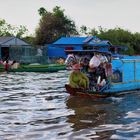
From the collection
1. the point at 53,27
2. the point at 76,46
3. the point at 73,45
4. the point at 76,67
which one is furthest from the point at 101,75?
the point at 53,27

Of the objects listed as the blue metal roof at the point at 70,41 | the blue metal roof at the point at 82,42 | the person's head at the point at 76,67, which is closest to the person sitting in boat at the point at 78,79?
the person's head at the point at 76,67

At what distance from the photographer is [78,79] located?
14.7 metres

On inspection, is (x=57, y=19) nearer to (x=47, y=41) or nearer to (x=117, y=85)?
(x=47, y=41)

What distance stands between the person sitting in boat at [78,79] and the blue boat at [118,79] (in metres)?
0.17

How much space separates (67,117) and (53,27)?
148 ft

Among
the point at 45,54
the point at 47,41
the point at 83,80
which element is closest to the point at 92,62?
the point at 83,80

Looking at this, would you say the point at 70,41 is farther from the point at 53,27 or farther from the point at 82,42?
the point at 53,27

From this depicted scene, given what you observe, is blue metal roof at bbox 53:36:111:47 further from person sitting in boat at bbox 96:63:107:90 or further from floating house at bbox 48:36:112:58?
person sitting in boat at bbox 96:63:107:90

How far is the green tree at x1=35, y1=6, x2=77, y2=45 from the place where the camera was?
5481cm

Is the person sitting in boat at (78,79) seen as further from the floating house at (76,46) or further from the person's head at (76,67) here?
the floating house at (76,46)

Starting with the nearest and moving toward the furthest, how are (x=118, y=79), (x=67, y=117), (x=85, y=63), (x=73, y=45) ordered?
(x=67, y=117)
(x=85, y=63)
(x=118, y=79)
(x=73, y=45)

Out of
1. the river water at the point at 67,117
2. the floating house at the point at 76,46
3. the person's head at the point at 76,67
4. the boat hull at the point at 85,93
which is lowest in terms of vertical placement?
the river water at the point at 67,117

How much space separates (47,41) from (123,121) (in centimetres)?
4477

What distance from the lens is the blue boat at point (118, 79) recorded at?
14.7 metres
